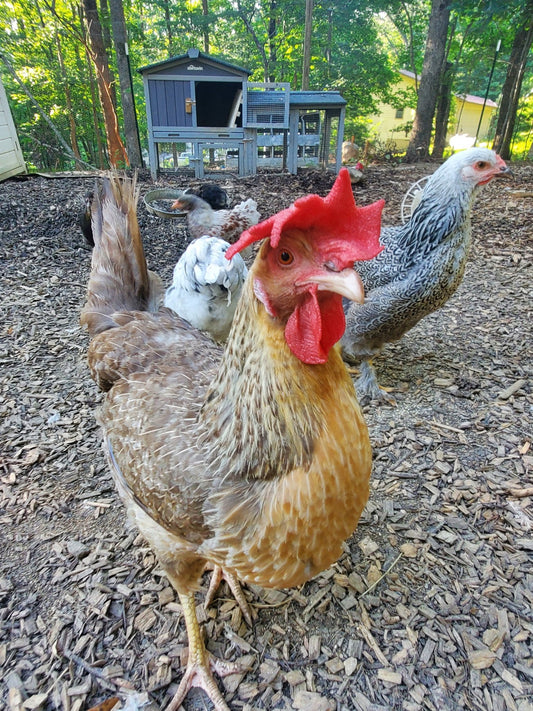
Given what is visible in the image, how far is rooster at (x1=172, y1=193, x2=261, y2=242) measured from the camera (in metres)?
6.09

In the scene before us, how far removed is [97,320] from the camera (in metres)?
2.83

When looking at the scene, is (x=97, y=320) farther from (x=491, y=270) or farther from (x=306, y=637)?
(x=491, y=270)

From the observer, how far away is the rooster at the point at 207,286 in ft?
12.5

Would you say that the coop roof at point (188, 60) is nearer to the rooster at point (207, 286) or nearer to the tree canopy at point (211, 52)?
the tree canopy at point (211, 52)

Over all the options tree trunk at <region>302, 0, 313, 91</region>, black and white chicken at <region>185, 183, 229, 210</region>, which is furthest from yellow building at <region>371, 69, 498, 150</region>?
black and white chicken at <region>185, 183, 229, 210</region>

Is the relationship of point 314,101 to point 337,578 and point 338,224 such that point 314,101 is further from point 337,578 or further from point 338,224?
point 337,578

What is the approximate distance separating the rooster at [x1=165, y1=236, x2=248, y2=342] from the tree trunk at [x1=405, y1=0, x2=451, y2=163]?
14.1 meters

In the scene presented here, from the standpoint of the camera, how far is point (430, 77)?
13.9 meters

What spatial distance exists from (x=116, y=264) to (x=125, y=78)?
12042 millimetres

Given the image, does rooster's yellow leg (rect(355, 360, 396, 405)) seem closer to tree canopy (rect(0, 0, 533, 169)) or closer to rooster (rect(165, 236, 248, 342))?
rooster (rect(165, 236, 248, 342))

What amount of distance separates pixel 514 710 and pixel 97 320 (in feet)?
10.2

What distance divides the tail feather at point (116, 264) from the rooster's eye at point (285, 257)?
5.98 feet

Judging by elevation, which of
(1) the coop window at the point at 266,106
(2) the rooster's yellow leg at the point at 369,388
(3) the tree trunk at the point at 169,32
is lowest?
(2) the rooster's yellow leg at the point at 369,388

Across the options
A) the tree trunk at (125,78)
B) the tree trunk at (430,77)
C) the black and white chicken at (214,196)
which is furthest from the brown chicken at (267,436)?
the tree trunk at (430,77)
